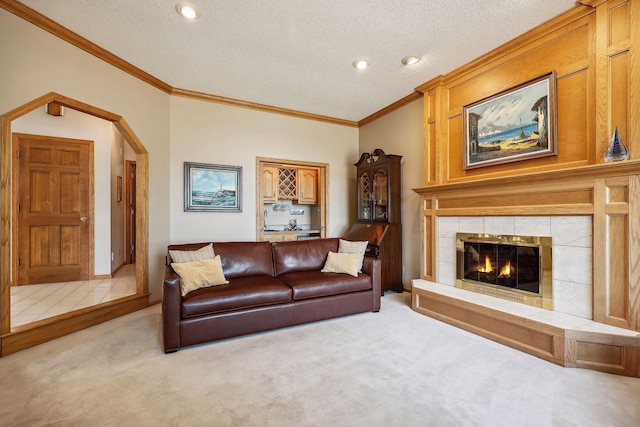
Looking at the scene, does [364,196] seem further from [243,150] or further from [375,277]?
[243,150]

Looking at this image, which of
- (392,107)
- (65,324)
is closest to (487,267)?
(392,107)

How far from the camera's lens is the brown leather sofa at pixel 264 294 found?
2.44 metres

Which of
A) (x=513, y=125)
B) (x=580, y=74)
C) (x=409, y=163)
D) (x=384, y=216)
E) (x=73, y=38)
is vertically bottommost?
(x=384, y=216)

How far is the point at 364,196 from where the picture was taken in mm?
4684

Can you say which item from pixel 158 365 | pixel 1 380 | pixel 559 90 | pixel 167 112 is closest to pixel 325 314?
pixel 158 365

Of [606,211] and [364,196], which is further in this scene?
[364,196]

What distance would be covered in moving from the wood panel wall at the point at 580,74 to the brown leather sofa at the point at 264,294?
6.39 feet

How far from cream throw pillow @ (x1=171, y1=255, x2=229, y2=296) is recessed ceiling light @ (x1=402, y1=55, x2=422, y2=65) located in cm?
300

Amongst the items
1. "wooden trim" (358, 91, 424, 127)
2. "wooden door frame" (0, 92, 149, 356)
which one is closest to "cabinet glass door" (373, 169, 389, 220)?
"wooden trim" (358, 91, 424, 127)

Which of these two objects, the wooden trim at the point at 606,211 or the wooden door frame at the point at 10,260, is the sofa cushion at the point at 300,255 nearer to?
the wooden door frame at the point at 10,260

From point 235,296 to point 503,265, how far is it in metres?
A: 2.69

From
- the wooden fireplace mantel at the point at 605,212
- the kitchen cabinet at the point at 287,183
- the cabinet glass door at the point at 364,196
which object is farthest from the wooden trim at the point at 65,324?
the wooden fireplace mantel at the point at 605,212

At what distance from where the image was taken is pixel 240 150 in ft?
14.5

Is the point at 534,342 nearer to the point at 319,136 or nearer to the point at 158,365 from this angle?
the point at 158,365
